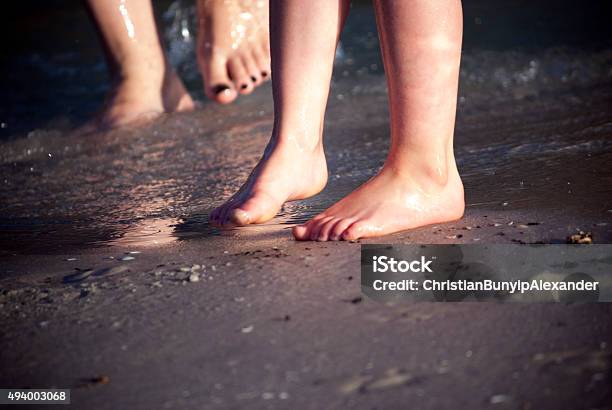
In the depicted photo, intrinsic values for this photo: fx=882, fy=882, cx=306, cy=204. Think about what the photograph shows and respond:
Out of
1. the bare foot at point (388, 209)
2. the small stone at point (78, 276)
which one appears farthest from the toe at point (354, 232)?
the small stone at point (78, 276)

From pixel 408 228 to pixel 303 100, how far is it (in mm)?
344

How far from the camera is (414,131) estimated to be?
1523 mm

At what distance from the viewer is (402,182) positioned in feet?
5.07

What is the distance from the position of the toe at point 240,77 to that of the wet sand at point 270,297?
1.89 ft

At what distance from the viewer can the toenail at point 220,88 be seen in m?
2.97

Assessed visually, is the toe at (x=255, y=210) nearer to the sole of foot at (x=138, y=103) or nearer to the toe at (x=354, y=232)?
the toe at (x=354, y=232)

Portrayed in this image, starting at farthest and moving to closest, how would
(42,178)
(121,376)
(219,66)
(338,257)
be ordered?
(219,66), (42,178), (338,257), (121,376)

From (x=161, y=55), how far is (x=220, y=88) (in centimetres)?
29

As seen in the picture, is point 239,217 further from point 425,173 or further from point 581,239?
point 581,239

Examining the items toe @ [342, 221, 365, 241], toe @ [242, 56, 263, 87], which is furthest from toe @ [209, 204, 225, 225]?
toe @ [242, 56, 263, 87]

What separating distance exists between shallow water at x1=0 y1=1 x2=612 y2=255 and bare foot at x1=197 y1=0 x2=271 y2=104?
4.0 inches

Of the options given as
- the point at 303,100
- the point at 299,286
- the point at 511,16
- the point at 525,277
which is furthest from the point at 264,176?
the point at 511,16

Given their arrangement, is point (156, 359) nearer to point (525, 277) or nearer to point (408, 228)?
point (525, 277)

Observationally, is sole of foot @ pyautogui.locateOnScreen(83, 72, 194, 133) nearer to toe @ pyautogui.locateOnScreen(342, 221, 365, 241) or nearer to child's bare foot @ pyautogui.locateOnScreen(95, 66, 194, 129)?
child's bare foot @ pyautogui.locateOnScreen(95, 66, 194, 129)
